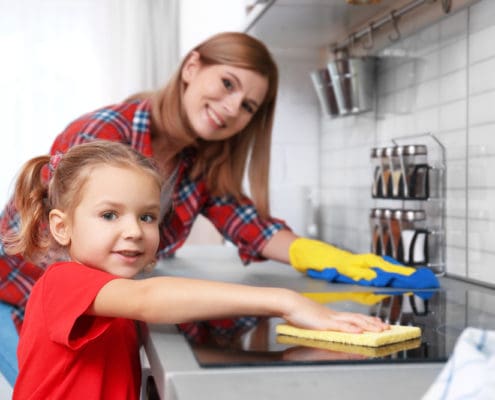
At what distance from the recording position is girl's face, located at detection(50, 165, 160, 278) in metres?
0.98

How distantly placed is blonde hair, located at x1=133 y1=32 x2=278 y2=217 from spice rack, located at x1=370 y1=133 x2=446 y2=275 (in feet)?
0.97

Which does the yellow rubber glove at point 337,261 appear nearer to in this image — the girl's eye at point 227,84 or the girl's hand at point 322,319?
the girl's eye at point 227,84

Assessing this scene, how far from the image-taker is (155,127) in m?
1.61

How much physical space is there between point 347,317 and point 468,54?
75 cm

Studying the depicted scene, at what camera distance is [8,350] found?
4.29 ft

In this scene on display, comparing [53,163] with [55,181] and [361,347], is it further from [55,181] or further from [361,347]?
[361,347]

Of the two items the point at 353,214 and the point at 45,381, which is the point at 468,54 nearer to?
the point at 353,214

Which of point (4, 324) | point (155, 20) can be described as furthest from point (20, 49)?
point (4, 324)

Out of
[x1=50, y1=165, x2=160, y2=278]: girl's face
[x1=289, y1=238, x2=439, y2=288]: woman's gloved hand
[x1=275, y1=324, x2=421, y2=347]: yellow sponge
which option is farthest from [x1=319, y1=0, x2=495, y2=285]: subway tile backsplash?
[x1=50, y1=165, x2=160, y2=278]: girl's face

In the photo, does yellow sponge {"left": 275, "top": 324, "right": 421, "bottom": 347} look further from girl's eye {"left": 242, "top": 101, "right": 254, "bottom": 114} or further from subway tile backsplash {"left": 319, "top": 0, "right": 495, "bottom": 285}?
girl's eye {"left": 242, "top": 101, "right": 254, "bottom": 114}

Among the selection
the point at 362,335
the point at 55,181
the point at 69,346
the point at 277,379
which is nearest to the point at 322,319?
the point at 362,335

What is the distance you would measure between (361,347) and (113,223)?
38cm

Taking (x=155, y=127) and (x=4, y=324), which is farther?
(x=155, y=127)

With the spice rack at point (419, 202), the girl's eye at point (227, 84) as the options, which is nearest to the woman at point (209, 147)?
the girl's eye at point (227, 84)
